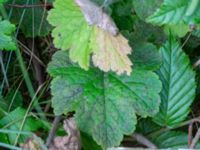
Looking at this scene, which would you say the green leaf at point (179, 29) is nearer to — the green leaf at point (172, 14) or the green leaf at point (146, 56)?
the green leaf at point (146, 56)

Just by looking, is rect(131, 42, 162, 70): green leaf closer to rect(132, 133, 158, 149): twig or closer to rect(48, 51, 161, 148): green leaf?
rect(48, 51, 161, 148): green leaf

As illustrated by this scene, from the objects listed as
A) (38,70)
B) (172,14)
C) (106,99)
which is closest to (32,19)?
(38,70)

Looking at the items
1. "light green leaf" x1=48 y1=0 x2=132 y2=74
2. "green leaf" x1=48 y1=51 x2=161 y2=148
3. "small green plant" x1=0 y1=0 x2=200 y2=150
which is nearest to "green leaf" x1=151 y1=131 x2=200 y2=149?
"small green plant" x1=0 y1=0 x2=200 y2=150

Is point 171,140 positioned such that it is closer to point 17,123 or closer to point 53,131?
point 53,131

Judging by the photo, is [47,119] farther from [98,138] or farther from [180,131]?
[180,131]

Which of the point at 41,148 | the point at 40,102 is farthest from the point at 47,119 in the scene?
the point at 41,148
